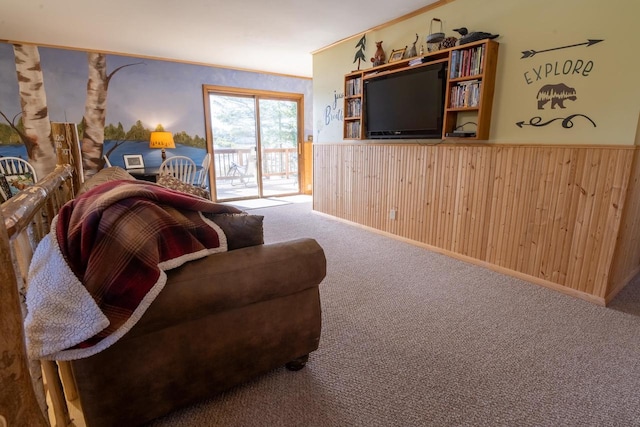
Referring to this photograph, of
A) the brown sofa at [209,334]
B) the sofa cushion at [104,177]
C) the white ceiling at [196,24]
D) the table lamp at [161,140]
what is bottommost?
the brown sofa at [209,334]

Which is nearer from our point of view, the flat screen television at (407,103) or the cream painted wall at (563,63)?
the cream painted wall at (563,63)

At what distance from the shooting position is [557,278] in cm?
244

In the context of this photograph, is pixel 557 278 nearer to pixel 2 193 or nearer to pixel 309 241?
pixel 309 241

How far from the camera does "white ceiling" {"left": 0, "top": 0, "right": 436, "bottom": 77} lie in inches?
119

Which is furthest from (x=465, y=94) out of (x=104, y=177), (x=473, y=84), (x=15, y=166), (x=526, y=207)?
(x=15, y=166)

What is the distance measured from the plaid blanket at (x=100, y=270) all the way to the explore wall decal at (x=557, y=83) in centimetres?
264

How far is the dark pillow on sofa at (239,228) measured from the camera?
135cm

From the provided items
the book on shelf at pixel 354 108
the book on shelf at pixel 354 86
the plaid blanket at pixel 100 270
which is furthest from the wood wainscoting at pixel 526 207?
the plaid blanket at pixel 100 270

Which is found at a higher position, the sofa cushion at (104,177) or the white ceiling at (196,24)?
the white ceiling at (196,24)

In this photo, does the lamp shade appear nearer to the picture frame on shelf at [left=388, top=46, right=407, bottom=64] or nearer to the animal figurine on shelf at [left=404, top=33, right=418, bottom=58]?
the picture frame on shelf at [left=388, top=46, right=407, bottom=64]

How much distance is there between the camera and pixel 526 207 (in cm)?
255

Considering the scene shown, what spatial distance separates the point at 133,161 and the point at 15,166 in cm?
137

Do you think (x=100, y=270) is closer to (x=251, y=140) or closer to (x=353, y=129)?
(x=353, y=129)

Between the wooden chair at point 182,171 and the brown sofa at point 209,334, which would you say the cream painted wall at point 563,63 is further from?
the wooden chair at point 182,171
